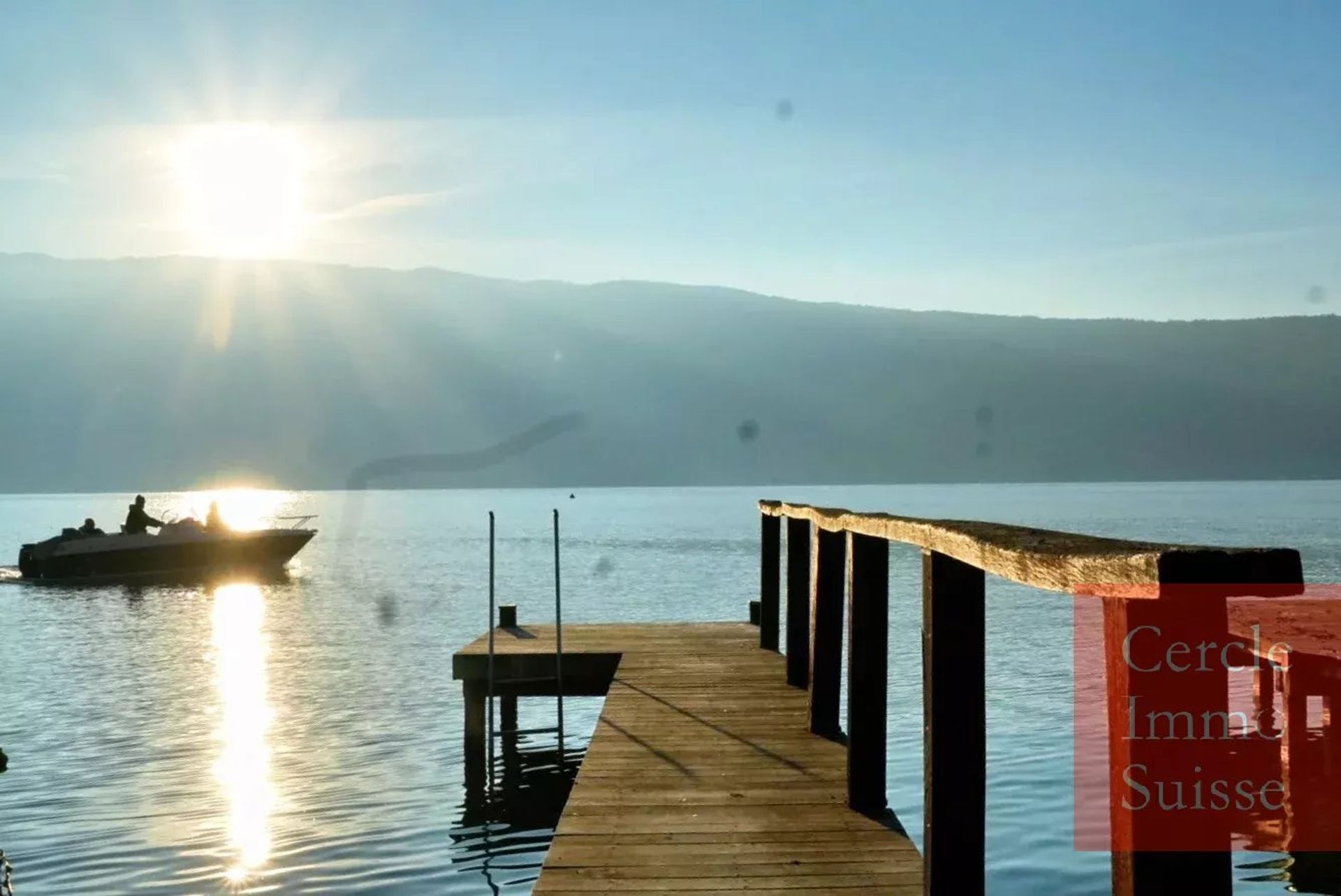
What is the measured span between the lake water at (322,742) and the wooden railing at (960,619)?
3.25 m

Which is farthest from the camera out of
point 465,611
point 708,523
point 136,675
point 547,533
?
point 708,523

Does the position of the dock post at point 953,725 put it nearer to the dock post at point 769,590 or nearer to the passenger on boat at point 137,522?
the dock post at point 769,590

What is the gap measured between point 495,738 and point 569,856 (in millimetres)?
12090

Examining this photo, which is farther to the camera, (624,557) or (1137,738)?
(624,557)

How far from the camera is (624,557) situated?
76.8 m

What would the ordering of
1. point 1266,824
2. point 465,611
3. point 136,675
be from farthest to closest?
1. point 465,611
2. point 136,675
3. point 1266,824

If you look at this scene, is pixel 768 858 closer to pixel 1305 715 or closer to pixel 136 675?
pixel 1305 715

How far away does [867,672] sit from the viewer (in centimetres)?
783

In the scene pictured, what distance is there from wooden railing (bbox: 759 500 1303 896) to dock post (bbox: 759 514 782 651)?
14.3 ft

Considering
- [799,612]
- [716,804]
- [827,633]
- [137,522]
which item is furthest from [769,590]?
[137,522]

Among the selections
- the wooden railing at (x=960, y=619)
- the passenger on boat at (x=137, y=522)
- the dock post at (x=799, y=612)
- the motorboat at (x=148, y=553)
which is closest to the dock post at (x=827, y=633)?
the wooden railing at (x=960, y=619)

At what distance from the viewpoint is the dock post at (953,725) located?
17.8 ft

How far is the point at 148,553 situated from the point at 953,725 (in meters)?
49.4

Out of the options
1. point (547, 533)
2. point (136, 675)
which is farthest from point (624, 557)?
point (136, 675)
